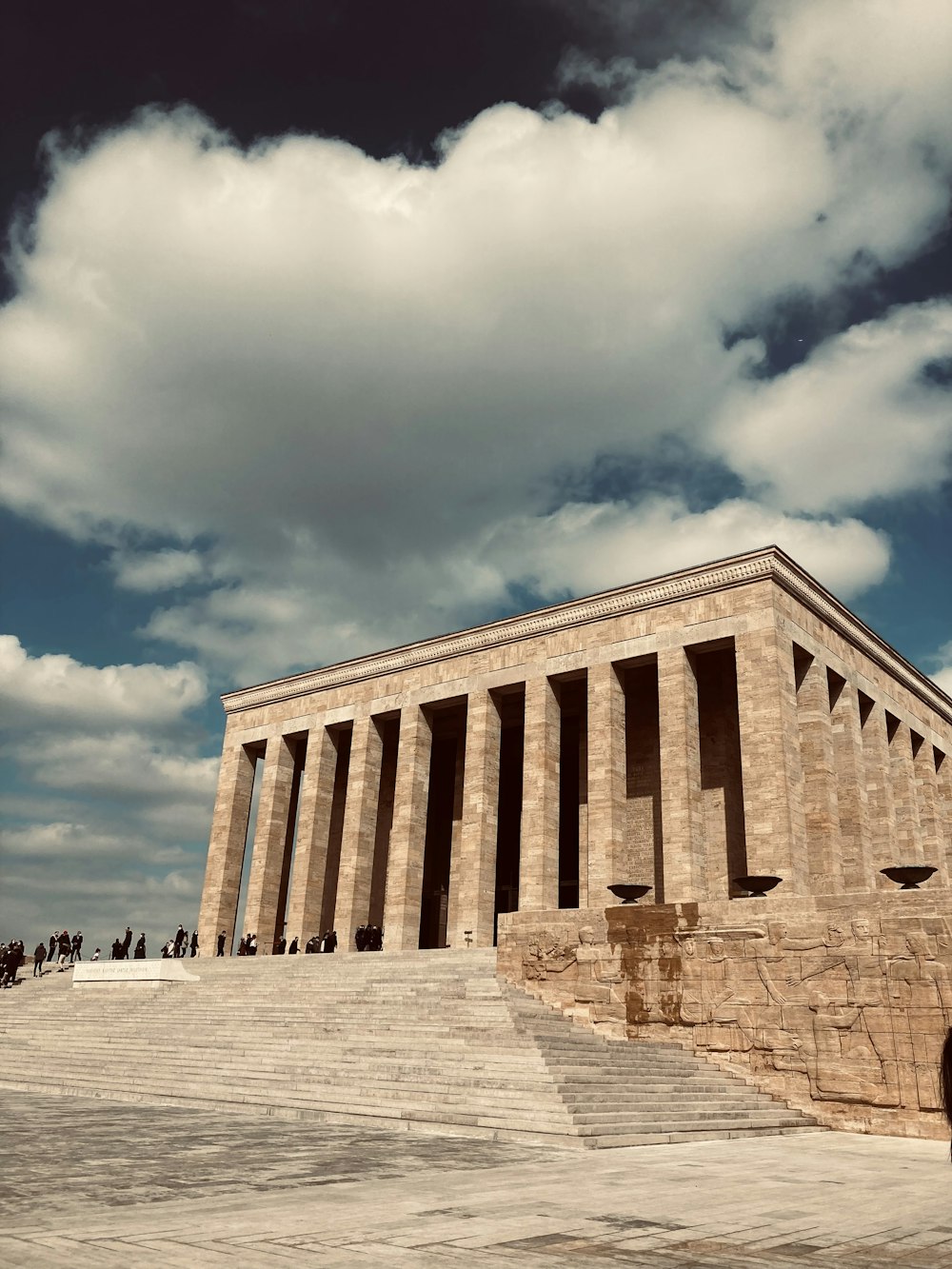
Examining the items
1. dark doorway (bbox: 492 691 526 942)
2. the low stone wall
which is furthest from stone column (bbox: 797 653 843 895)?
dark doorway (bbox: 492 691 526 942)

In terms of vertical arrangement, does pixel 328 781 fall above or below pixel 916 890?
above

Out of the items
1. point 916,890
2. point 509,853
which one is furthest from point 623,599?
point 916,890

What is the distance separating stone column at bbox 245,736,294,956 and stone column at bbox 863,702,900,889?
17.6 metres

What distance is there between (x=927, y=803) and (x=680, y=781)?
405 inches

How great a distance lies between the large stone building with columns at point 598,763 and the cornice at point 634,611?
0.06 metres

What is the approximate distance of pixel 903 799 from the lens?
26938mm

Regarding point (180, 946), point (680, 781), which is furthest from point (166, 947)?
point (680, 781)

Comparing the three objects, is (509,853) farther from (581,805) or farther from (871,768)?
(871,768)

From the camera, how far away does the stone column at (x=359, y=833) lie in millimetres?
28547

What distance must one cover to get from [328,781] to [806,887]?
15594mm

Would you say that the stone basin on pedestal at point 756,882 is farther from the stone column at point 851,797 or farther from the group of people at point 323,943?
the group of people at point 323,943

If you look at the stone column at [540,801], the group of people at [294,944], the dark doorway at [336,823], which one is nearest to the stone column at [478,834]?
the stone column at [540,801]

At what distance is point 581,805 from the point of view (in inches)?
1077

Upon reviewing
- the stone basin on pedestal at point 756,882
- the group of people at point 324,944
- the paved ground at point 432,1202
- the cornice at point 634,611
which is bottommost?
the paved ground at point 432,1202
